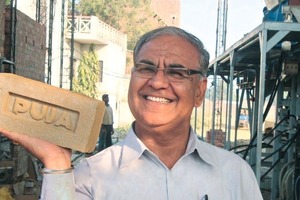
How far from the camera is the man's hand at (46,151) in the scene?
146 cm

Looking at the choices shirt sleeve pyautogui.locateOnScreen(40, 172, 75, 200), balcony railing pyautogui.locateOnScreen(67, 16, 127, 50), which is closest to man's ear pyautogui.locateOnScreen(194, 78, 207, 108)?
shirt sleeve pyautogui.locateOnScreen(40, 172, 75, 200)

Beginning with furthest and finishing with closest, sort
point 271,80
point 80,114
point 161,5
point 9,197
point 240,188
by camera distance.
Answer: point 161,5 < point 271,80 < point 9,197 < point 240,188 < point 80,114

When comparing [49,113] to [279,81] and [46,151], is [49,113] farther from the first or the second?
[279,81]

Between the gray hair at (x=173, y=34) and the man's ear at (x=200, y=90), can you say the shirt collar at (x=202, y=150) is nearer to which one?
the man's ear at (x=200, y=90)

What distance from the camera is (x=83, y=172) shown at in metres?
1.69

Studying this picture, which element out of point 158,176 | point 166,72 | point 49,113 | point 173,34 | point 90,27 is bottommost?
point 158,176

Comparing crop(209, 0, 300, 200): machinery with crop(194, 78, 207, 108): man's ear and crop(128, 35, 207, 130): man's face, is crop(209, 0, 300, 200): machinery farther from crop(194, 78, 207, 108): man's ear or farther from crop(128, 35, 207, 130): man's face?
crop(128, 35, 207, 130): man's face

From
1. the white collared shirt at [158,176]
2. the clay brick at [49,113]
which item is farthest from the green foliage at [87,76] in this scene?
the clay brick at [49,113]

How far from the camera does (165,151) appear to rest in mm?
1840

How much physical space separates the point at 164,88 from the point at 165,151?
0.26 meters

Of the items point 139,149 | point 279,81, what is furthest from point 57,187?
point 279,81

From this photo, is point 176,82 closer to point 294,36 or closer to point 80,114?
point 80,114

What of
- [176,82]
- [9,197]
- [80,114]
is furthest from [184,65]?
[9,197]

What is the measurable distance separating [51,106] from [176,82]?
0.47 meters
